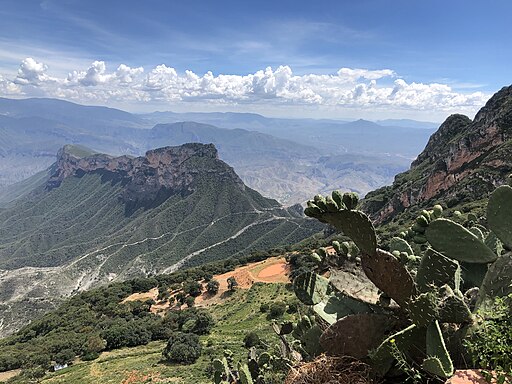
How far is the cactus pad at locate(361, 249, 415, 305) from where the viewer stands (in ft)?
13.9

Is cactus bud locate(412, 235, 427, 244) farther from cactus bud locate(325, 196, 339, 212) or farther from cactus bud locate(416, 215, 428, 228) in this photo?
cactus bud locate(325, 196, 339, 212)

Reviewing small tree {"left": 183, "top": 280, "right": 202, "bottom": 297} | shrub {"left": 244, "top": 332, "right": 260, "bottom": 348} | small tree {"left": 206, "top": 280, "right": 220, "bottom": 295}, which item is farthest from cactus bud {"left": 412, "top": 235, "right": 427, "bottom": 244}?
small tree {"left": 183, "top": 280, "right": 202, "bottom": 297}

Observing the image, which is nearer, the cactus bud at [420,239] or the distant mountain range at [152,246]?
the cactus bud at [420,239]

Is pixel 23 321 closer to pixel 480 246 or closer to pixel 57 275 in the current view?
pixel 57 275

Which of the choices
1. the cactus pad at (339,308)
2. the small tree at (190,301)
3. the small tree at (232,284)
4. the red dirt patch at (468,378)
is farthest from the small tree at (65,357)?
the red dirt patch at (468,378)

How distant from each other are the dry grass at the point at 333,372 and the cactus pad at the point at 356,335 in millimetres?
137

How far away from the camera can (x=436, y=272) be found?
456cm

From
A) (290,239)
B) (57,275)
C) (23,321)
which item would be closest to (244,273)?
(23,321)

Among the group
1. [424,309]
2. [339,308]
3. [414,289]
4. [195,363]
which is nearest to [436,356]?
[424,309]

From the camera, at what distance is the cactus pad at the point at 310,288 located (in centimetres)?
615

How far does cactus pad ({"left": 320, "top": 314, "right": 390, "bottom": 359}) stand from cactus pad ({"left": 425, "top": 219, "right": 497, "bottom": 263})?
3.89 ft

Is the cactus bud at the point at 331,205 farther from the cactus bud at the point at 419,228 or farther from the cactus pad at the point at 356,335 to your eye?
the cactus bud at the point at 419,228

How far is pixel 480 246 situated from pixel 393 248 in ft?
6.93

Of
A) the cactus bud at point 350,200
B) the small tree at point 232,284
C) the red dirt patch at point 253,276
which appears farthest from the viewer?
the small tree at point 232,284
